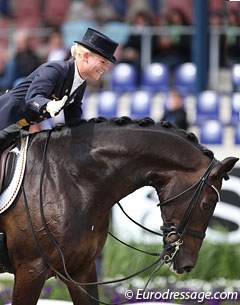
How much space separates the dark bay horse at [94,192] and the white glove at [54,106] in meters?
0.48

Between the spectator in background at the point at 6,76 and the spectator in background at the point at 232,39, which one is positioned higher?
the spectator in background at the point at 232,39

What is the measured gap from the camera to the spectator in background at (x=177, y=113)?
13125mm

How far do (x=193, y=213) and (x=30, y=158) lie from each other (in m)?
1.14

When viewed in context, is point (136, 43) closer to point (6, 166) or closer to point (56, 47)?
point (56, 47)

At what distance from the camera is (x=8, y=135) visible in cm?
632

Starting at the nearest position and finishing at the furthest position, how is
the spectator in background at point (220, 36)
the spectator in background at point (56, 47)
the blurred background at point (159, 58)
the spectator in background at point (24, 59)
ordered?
the blurred background at point (159, 58)
the spectator in background at point (220, 36)
the spectator in background at point (56, 47)
the spectator in background at point (24, 59)

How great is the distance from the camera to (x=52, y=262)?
6133 millimetres

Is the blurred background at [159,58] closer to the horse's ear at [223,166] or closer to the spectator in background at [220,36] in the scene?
the spectator in background at [220,36]

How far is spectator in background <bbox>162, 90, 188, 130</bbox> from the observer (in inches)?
517

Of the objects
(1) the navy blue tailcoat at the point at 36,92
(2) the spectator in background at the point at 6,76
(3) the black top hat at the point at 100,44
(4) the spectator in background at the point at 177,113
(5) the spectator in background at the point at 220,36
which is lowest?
(2) the spectator in background at the point at 6,76

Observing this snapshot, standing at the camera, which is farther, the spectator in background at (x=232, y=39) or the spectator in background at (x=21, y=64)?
the spectator in background at (x=21, y=64)

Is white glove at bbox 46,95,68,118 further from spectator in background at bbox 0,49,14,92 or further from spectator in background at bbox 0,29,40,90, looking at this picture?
spectator in background at bbox 0,49,14,92

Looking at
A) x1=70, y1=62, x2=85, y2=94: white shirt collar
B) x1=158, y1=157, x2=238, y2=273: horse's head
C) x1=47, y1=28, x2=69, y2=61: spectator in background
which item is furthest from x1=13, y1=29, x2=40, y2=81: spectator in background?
x1=158, y1=157, x2=238, y2=273: horse's head

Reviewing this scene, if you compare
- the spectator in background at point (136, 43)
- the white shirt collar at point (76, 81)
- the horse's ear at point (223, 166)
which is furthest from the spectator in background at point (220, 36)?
the horse's ear at point (223, 166)
